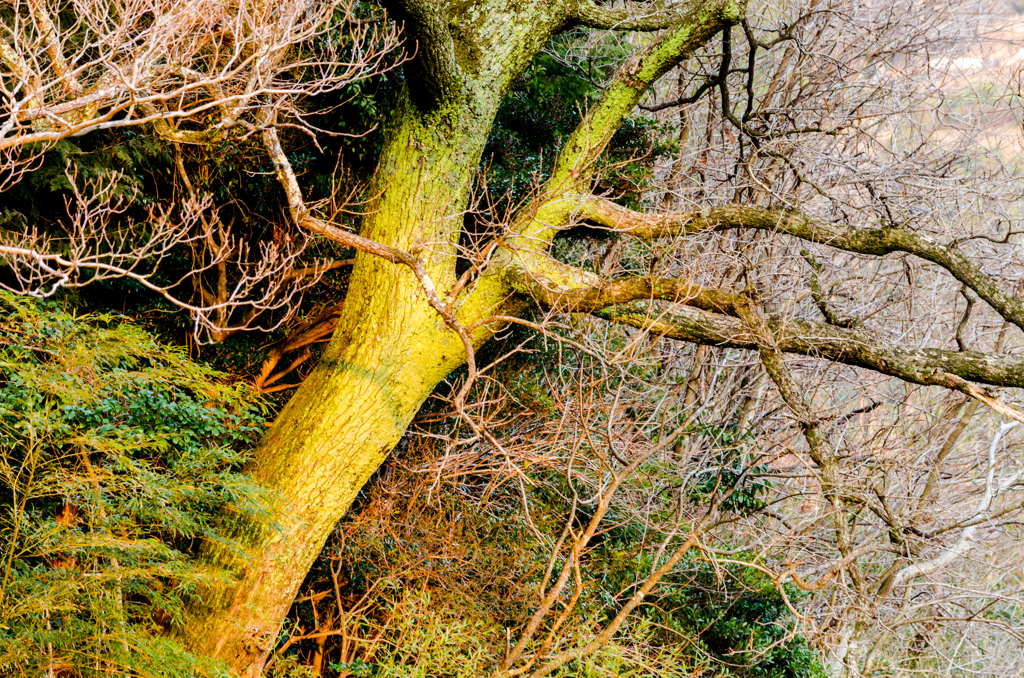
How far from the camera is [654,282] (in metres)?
5.86

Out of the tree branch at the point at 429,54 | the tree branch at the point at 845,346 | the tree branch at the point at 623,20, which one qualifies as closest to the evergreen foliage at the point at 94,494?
the tree branch at the point at 429,54

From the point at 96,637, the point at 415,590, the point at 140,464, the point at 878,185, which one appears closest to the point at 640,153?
the point at 878,185

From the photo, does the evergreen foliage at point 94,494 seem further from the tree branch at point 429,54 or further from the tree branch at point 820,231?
the tree branch at point 820,231

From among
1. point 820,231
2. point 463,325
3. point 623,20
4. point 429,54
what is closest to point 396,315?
point 463,325

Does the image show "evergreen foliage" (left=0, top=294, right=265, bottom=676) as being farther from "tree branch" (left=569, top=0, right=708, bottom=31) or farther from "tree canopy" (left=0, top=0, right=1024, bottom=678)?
"tree branch" (left=569, top=0, right=708, bottom=31)

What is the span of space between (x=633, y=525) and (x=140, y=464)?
17.0ft

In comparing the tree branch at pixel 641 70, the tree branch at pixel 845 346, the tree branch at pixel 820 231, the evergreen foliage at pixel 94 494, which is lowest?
the evergreen foliage at pixel 94 494

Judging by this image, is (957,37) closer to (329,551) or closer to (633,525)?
(633,525)

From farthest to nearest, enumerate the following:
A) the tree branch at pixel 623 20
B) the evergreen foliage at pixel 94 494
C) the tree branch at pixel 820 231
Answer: the tree branch at pixel 623 20, the tree branch at pixel 820 231, the evergreen foliage at pixel 94 494

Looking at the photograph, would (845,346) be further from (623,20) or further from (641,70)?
(623,20)

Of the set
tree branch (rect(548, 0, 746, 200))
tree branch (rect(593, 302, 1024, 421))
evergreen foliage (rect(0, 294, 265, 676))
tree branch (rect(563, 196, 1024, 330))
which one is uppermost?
tree branch (rect(548, 0, 746, 200))

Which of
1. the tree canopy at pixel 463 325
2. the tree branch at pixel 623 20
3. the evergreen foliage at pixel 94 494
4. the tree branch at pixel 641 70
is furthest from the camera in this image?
the tree branch at pixel 623 20

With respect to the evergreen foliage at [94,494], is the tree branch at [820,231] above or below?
above

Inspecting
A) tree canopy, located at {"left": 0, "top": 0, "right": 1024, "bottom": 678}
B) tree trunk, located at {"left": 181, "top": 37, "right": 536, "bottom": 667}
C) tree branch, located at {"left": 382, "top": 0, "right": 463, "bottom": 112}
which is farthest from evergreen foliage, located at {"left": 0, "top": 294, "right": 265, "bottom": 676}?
tree branch, located at {"left": 382, "top": 0, "right": 463, "bottom": 112}
